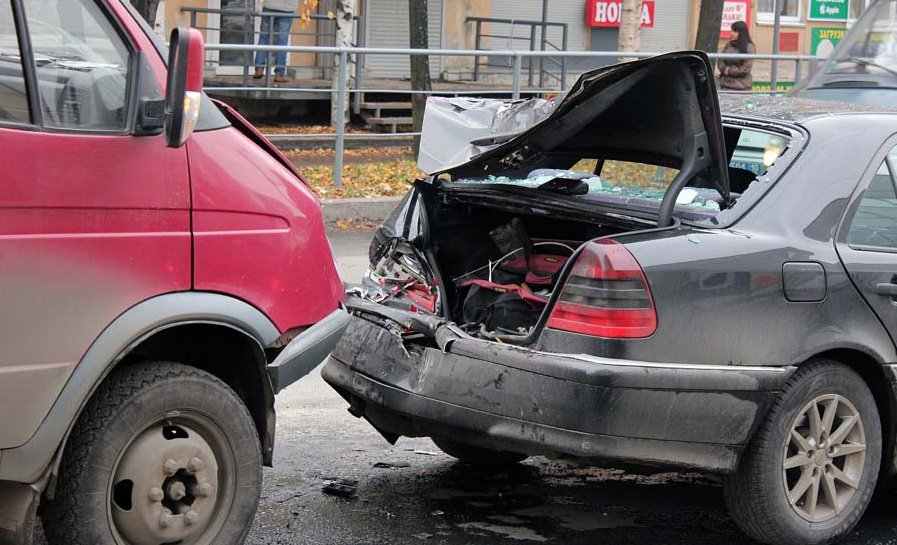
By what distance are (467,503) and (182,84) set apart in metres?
2.28

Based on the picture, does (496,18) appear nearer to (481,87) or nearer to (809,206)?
(481,87)

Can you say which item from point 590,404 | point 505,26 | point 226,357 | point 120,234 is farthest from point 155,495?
point 505,26

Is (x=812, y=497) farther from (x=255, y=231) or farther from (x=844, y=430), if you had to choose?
(x=255, y=231)

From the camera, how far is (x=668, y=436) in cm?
439

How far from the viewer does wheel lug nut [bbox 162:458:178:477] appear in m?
3.95

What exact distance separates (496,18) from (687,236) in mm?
21468

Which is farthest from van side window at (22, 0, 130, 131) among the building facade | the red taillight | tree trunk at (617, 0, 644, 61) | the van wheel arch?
tree trunk at (617, 0, 644, 61)

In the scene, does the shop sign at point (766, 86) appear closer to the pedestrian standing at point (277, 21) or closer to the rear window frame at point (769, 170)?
the pedestrian standing at point (277, 21)

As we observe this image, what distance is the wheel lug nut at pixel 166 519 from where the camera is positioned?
3949mm

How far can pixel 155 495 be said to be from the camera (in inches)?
155

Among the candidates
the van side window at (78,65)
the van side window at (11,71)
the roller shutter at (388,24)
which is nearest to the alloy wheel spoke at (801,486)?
the van side window at (78,65)

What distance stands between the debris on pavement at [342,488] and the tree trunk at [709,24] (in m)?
12.9

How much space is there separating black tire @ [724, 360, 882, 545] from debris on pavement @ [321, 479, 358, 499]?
1.56 m

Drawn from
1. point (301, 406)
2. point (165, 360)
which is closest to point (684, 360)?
point (165, 360)
